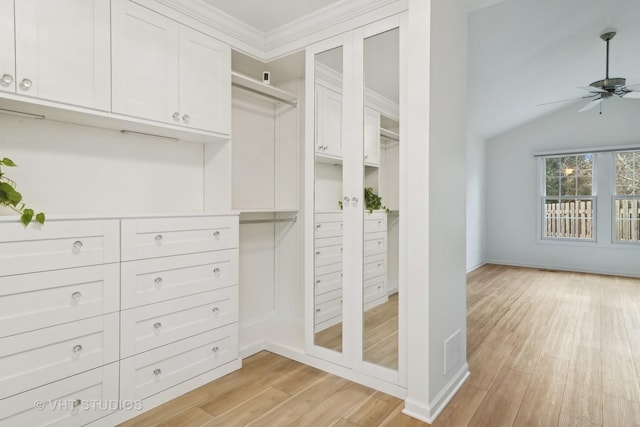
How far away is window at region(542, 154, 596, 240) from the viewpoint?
671 centimetres

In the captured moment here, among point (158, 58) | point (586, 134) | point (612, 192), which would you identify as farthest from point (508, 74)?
point (158, 58)

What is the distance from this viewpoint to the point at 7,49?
1.54m

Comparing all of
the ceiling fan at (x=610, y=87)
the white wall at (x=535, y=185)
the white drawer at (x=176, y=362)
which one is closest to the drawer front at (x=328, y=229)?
the white drawer at (x=176, y=362)

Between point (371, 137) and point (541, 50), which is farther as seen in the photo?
point (541, 50)

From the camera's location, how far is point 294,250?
3.28 metres

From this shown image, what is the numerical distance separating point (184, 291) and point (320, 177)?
1.24 m

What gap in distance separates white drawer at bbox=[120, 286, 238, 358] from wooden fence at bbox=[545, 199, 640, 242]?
7.20 metres

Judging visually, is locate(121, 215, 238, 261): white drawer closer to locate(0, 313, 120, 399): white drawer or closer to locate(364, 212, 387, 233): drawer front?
locate(0, 313, 120, 399): white drawer

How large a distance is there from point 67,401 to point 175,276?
30.7 inches

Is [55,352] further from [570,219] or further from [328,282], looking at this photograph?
[570,219]

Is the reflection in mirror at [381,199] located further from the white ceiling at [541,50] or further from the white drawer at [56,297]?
the white ceiling at [541,50]

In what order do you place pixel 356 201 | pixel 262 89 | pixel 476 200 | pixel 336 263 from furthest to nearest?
pixel 476 200 → pixel 262 89 → pixel 336 263 → pixel 356 201

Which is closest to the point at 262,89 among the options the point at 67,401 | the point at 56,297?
the point at 56,297

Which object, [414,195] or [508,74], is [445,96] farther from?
[508,74]
